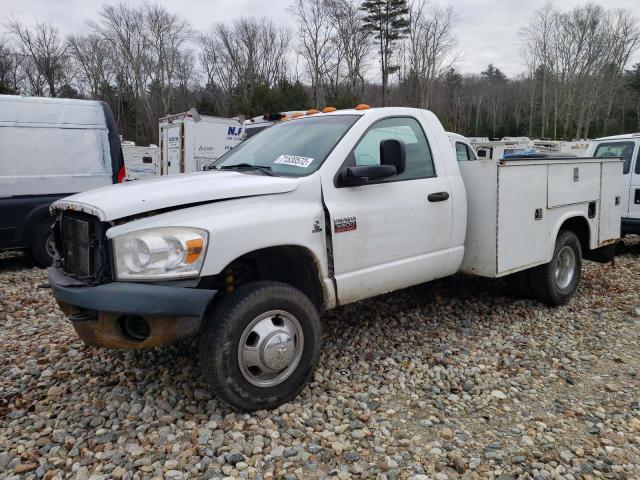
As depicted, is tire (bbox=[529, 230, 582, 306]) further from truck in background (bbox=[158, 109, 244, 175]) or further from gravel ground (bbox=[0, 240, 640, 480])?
truck in background (bbox=[158, 109, 244, 175])

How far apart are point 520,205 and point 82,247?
12.0ft

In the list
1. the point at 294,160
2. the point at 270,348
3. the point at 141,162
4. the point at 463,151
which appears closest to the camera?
the point at 270,348

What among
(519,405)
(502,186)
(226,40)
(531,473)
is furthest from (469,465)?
(226,40)

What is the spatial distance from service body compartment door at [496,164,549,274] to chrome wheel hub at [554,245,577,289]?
63 cm

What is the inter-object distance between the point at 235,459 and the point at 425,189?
2458 millimetres

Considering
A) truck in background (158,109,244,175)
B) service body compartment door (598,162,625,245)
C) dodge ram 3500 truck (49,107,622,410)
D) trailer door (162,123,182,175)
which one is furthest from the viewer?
trailer door (162,123,182,175)

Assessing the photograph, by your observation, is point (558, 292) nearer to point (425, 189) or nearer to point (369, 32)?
point (425, 189)

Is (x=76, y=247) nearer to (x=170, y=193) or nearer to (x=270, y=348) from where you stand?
(x=170, y=193)

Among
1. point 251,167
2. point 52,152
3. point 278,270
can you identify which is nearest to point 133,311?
point 278,270

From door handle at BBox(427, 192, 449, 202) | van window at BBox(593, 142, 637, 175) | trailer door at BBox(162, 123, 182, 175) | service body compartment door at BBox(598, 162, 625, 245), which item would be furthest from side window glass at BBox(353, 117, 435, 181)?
trailer door at BBox(162, 123, 182, 175)

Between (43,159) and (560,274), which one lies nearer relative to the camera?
(560,274)

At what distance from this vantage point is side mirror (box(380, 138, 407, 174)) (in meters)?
3.45

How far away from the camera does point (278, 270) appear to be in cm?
348

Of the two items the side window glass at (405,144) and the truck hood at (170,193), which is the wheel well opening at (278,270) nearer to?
the truck hood at (170,193)
